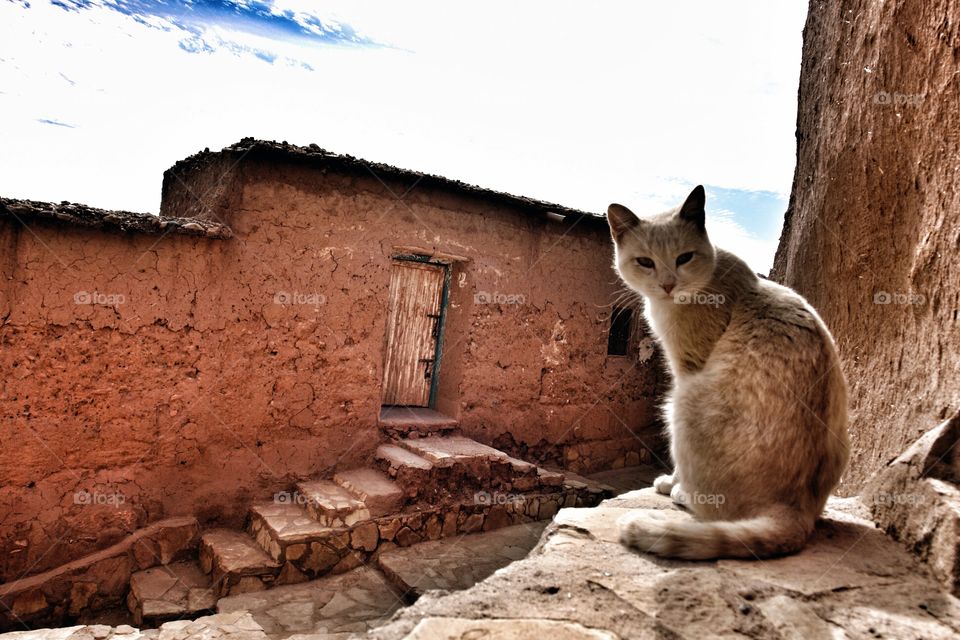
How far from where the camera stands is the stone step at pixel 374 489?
522 cm

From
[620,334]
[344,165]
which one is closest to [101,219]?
[344,165]

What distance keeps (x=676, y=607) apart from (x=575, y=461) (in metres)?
6.82

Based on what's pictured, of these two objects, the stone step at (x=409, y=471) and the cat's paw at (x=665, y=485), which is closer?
the cat's paw at (x=665, y=485)

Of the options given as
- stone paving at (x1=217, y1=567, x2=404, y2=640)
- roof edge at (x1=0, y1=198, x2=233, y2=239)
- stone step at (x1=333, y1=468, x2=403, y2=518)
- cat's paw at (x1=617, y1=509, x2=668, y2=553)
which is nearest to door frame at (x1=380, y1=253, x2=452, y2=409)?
stone step at (x1=333, y1=468, x2=403, y2=518)

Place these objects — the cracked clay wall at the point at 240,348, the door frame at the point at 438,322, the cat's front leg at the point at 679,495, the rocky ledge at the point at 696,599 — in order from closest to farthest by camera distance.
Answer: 1. the rocky ledge at the point at 696,599
2. the cat's front leg at the point at 679,495
3. the cracked clay wall at the point at 240,348
4. the door frame at the point at 438,322

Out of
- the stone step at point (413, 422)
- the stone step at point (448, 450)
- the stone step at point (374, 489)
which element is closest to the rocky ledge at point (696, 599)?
the stone step at point (374, 489)

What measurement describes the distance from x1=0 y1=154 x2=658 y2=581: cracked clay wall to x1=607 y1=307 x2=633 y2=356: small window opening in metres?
1.76

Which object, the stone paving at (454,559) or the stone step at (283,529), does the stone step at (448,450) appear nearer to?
the stone paving at (454,559)

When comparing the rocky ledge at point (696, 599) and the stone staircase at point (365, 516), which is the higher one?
the rocky ledge at point (696, 599)

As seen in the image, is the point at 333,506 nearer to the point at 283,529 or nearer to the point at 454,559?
the point at 283,529

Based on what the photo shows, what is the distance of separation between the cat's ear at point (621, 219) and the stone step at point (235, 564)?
3.95 m

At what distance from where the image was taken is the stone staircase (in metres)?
4.50

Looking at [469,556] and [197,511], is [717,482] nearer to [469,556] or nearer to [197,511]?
[469,556]

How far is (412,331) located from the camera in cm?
702
